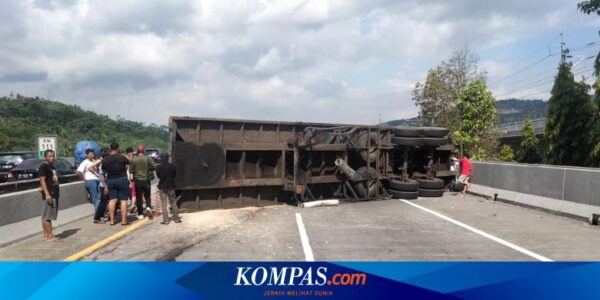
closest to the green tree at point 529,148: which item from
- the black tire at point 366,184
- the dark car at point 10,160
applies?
the black tire at point 366,184

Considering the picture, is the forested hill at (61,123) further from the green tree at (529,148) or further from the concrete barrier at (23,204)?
the concrete barrier at (23,204)

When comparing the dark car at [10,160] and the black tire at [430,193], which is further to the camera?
the dark car at [10,160]

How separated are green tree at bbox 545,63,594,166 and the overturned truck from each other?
12808 mm

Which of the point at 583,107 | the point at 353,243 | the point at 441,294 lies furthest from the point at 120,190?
the point at 583,107

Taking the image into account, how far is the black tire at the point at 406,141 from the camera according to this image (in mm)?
→ 16109

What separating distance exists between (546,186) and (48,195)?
1249cm

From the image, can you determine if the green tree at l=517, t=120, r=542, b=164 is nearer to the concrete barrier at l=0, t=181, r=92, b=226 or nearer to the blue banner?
the concrete barrier at l=0, t=181, r=92, b=226

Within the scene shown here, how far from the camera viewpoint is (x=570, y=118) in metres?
26.1

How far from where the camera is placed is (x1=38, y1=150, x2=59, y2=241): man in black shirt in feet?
29.3

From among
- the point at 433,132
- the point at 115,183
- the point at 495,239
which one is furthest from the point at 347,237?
the point at 433,132

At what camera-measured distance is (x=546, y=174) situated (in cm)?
1347

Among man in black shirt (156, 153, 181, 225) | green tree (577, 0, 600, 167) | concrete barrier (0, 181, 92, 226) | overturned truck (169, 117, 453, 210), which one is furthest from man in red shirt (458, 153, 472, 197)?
concrete barrier (0, 181, 92, 226)

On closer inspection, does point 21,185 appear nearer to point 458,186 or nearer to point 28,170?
point 28,170

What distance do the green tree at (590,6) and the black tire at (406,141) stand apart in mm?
7052
